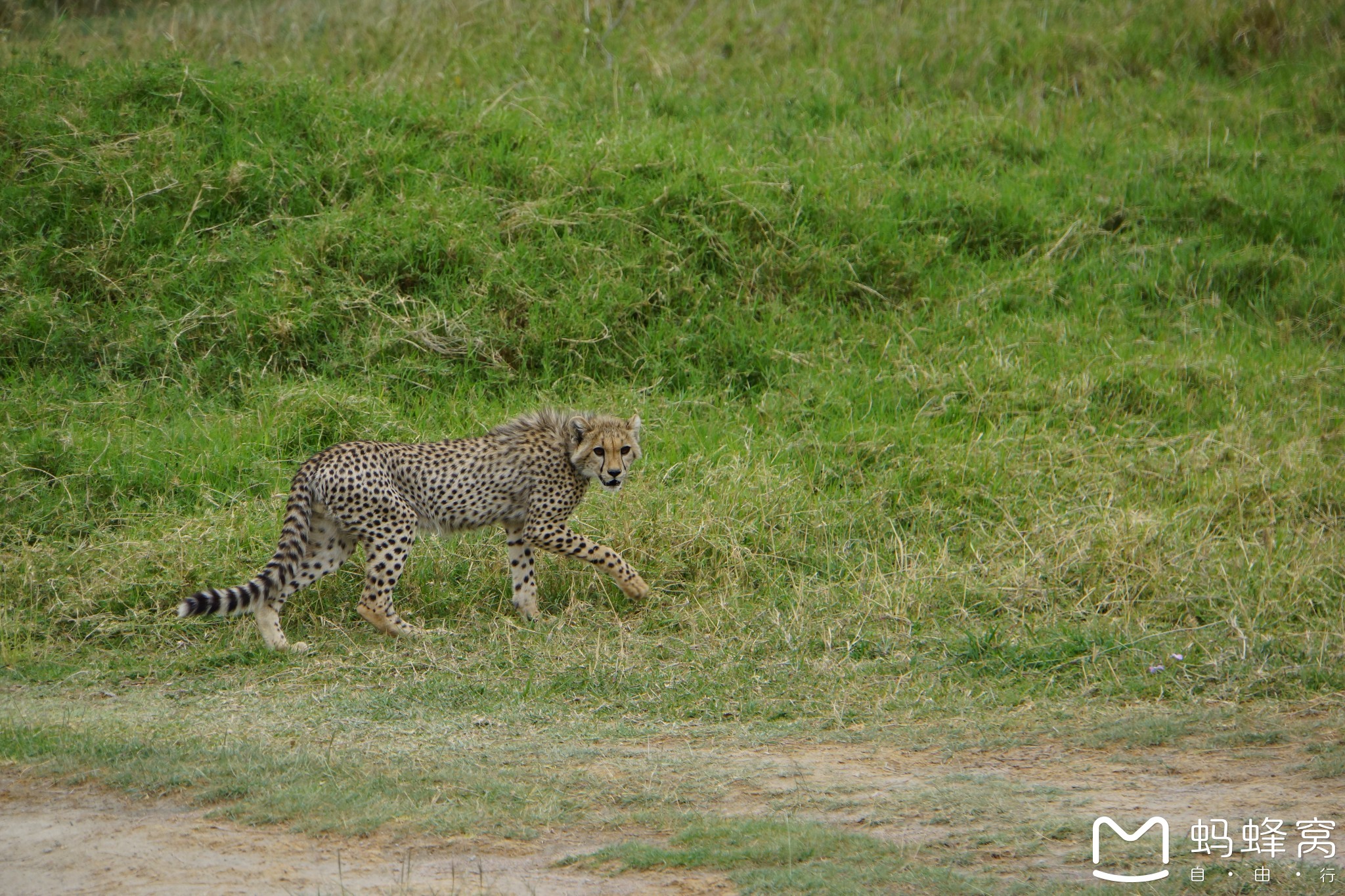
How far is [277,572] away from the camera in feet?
20.7

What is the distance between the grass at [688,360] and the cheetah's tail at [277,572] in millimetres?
255

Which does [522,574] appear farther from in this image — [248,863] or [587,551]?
[248,863]

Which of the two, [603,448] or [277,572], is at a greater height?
[603,448]

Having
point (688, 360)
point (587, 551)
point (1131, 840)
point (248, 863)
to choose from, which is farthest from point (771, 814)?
point (688, 360)

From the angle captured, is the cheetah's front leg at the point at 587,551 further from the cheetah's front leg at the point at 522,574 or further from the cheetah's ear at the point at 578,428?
the cheetah's ear at the point at 578,428

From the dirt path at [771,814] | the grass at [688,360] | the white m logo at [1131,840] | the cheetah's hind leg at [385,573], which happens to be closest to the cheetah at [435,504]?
the cheetah's hind leg at [385,573]

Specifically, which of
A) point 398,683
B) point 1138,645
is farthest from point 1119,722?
point 398,683

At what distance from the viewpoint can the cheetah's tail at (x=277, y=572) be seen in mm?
5984

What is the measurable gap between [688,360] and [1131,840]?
216 inches

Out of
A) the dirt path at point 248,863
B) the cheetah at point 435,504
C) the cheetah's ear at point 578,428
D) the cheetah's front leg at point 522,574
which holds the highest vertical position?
the cheetah's ear at point 578,428

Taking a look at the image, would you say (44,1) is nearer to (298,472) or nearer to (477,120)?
(477,120)

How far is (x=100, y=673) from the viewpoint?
588cm

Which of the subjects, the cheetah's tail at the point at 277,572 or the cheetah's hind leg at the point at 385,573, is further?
the cheetah's hind leg at the point at 385,573

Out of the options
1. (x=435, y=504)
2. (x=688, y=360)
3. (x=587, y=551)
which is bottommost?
(x=587, y=551)
